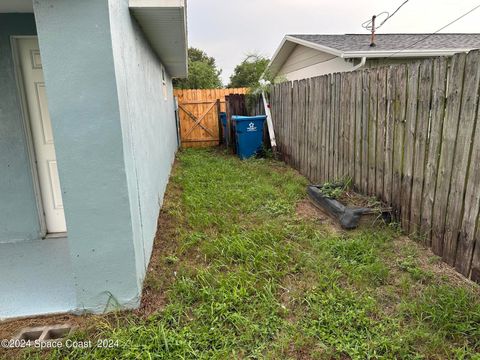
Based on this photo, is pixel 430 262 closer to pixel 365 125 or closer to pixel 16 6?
pixel 365 125

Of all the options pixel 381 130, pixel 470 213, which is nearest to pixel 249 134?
pixel 381 130

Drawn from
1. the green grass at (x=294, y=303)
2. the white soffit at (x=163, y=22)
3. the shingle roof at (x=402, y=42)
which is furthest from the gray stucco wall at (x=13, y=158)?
the shingle roof at (x=402, y=42)

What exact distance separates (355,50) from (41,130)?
7052mm

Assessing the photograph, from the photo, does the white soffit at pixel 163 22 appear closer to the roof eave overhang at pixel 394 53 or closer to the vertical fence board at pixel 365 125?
the vertical fence board at pixel 365 125

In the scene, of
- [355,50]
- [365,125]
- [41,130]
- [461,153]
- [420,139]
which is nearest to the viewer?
[461,153]

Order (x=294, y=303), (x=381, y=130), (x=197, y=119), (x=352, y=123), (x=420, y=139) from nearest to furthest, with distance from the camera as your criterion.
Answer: (x=294, y=303)
(x=420, y=139)
(x=381, y=130)
(x=352, y=123)
(x=197, y=119)

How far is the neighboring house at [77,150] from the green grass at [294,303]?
0.42 m

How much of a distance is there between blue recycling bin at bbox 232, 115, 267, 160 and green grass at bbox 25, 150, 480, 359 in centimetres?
456

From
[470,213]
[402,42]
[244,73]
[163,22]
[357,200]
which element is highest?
[244,73]

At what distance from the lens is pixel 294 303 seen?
2.37m

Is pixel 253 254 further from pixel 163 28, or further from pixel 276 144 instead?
pixel 276 144

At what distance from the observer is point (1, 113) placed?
3.19 m

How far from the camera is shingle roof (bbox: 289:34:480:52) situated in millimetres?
8156

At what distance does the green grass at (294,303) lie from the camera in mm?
1938
